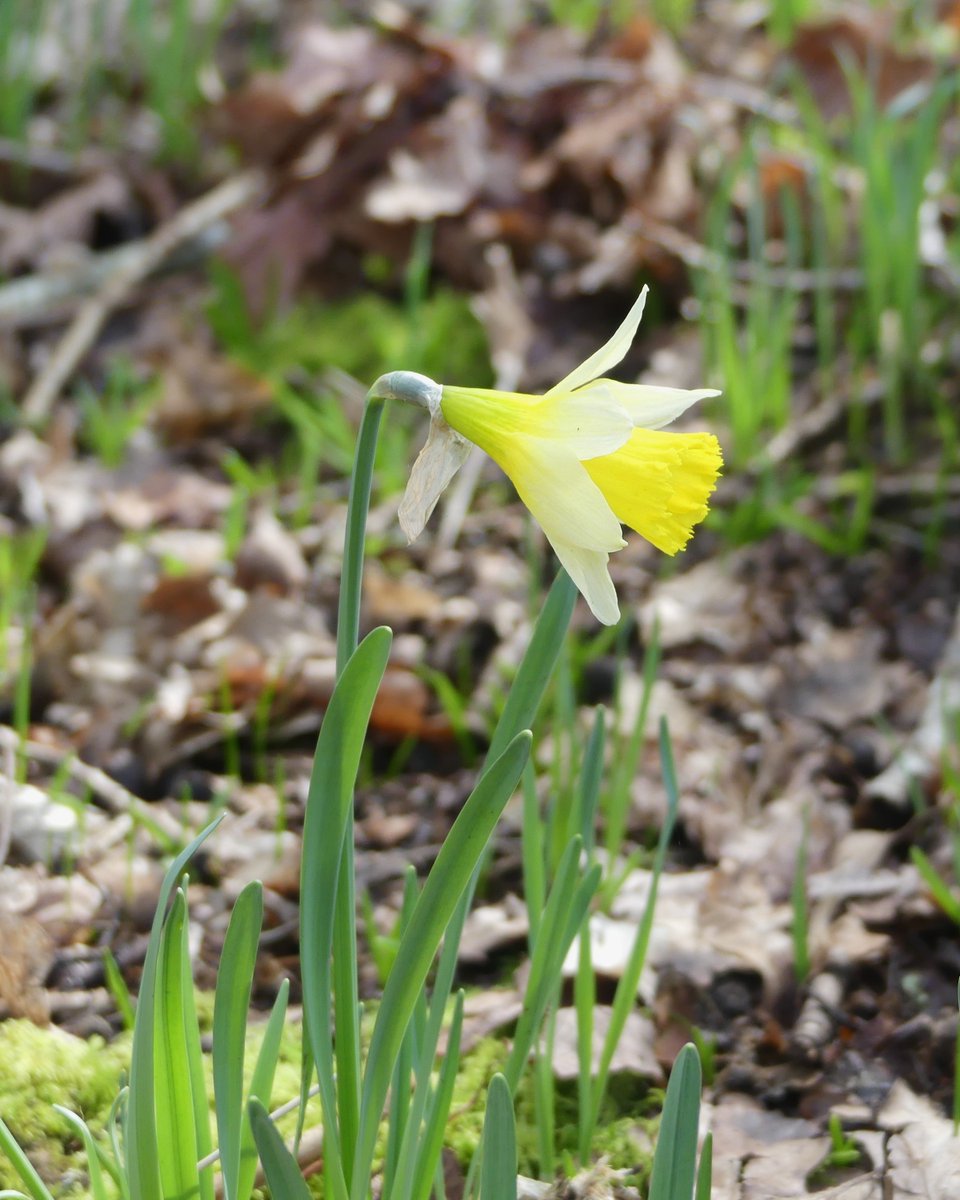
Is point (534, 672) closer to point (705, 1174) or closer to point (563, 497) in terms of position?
point (563, 497)

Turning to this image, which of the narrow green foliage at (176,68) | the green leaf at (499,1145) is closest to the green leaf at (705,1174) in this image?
the green leaf at (499,1145)

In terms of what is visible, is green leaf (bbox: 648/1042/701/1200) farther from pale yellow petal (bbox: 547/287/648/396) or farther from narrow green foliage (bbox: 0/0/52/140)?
narrow green foliage (bbox: 0/0/52/140)

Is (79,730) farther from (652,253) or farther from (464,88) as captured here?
(464,88)

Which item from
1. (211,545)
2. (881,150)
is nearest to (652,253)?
(881,150)

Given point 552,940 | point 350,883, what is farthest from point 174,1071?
point 552,940

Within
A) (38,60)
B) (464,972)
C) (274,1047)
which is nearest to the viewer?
(274,1047)
